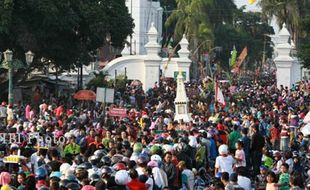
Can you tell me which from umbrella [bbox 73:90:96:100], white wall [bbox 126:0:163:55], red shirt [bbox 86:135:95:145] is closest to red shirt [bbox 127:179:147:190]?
red shirt [bbox 86:135:95:145]

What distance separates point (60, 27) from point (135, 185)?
90.0 feet

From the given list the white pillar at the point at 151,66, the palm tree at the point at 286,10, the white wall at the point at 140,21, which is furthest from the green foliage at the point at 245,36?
the white pillar at the point at 151,66

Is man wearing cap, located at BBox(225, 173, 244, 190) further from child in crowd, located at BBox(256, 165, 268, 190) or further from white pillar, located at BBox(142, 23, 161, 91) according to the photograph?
white pillar, located at BBox(142, 23, 161, 91)

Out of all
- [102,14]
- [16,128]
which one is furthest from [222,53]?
[16,128]

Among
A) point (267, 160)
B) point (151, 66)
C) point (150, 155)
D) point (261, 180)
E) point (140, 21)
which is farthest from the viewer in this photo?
point (140, 21)

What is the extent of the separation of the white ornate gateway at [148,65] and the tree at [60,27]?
301 inches

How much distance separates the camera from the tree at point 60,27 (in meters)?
41.5

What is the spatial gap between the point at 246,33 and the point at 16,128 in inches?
3374

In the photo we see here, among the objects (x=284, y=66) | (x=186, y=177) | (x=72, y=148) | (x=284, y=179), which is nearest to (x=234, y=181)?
(x=284, y=179)

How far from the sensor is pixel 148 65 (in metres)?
54.3

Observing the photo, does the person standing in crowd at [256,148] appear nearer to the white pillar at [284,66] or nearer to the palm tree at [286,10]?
the white pillar at [284,66]

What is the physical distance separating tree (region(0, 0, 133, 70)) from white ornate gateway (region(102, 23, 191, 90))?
25.1 feet

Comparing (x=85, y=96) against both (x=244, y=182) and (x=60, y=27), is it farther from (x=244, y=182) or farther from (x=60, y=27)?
(x=244, y=182)

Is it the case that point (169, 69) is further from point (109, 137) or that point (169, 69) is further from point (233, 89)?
point (109, 137)
